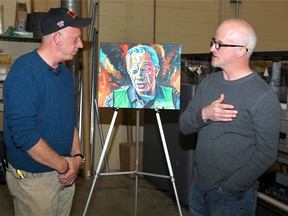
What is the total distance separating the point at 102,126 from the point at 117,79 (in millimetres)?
1871

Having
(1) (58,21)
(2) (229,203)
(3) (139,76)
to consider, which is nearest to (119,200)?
(3) (139,76)

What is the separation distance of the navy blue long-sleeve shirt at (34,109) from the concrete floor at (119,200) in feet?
5.28

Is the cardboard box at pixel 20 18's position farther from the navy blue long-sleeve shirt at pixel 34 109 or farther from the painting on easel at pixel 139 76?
the navy blue long-sleeve shirt at pixel 34 109

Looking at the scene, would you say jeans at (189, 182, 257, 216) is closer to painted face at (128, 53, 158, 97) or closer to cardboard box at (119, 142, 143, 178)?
painted face at (128, 53, 158, 97)

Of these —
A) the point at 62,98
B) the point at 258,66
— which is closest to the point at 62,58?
the point at 62,98

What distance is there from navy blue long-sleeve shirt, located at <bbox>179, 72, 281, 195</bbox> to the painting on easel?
864 mm

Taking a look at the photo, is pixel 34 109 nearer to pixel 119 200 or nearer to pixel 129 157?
pixel 119 200

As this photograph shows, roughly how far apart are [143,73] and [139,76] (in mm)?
38

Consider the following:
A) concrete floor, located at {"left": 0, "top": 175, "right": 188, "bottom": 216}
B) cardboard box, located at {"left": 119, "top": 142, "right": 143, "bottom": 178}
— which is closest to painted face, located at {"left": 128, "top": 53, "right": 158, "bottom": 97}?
concrete floor, located at {"left": 0, "top": 175, "right": 188, "bottom": 216}

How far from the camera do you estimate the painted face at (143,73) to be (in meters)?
2.75

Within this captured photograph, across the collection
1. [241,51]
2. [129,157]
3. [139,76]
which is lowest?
[129,157]

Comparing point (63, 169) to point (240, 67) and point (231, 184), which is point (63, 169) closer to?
point (231, 184)

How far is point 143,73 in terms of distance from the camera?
9.05ft

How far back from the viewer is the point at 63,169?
1838 millimetres
